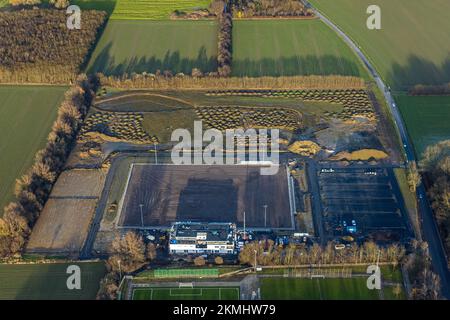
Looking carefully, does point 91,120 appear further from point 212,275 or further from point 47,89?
point 212,275

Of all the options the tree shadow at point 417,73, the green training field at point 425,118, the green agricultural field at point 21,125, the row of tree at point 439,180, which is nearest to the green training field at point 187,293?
the green agricultural field at point 21,125

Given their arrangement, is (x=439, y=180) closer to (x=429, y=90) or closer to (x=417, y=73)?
(x=429, y=90)

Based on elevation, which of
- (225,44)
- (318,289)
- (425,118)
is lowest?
(318,289)

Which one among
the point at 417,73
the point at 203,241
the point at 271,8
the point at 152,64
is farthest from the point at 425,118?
the point at 152,64

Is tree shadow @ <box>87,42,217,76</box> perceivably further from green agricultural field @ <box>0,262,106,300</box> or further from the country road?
green agricultural field @ <box>0,262,106,300</box>

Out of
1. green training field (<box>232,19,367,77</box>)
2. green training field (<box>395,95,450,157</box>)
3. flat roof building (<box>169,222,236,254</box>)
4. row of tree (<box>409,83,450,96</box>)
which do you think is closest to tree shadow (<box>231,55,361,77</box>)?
green training field (<box>232,19,367,77</box>)
